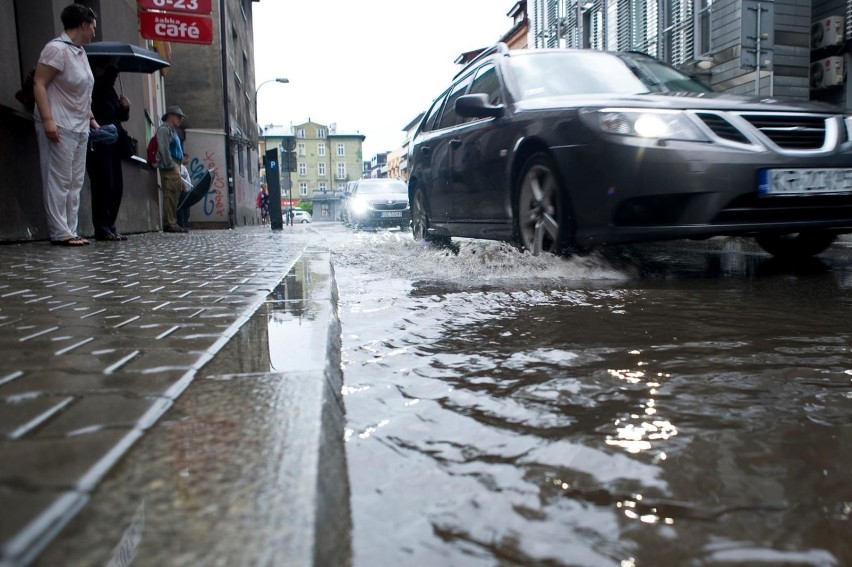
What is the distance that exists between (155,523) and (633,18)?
18949 millimetres

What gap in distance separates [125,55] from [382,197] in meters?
11.1

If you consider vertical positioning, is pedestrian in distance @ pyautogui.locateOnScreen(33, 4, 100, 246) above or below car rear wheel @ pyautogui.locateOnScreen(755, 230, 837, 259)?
above

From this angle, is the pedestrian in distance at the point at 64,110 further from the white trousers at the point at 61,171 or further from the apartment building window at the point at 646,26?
the apartment building window at the point at 646,26

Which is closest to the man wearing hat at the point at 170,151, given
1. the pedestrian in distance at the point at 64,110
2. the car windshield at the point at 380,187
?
the pedestrian in distance at the point at 64,110

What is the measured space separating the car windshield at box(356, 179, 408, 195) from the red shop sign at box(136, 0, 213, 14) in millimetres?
7889

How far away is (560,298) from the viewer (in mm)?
3346

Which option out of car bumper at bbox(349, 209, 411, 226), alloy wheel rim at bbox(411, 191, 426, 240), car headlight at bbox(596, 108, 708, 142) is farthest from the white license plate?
car bumper at bbox(349, 209, 411, 226)

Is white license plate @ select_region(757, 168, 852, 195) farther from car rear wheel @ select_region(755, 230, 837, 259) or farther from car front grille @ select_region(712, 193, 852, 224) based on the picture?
car rear wheel @ select_region(755, 230, 837, 259)

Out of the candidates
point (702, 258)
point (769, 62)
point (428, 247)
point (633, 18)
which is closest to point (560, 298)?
point (702, 258)

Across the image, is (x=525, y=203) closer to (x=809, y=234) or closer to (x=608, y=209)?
(x=608, y=209)

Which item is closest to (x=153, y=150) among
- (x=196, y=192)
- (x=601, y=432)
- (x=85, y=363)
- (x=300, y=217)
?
(x=196, y=192)

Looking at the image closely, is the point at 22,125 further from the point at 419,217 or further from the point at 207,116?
the point at 207,116

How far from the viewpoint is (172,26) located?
11.4m

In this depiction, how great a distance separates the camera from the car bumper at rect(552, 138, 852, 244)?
3.73 m
